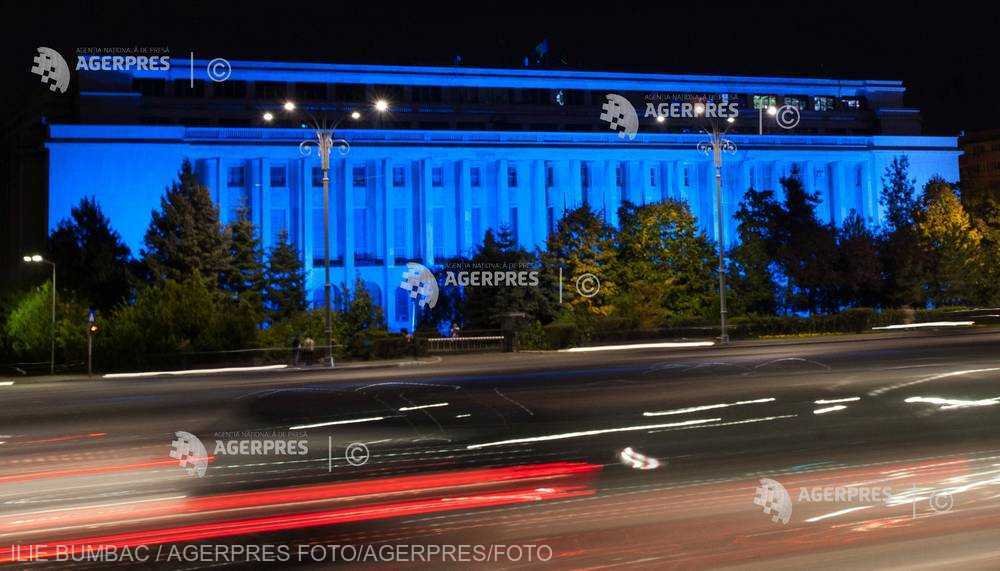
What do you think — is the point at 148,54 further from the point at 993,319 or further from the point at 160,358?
the point at 993,319

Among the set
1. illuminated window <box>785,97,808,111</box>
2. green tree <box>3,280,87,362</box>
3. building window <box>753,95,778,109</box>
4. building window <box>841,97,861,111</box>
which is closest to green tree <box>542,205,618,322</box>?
green tree <box>3,280,87,362</box>

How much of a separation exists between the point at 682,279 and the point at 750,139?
2913 cm

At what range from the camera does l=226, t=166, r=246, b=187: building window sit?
68562 mm

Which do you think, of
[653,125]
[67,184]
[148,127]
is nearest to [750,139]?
[653,125]

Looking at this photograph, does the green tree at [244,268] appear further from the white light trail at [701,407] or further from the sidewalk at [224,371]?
the white light trail at [701,407]

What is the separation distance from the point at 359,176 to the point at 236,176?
945 centimetres

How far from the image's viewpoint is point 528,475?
34.3 ft

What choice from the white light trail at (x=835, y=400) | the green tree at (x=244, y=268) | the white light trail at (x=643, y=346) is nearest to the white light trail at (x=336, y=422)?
the white light trail at (x=835, y=400)

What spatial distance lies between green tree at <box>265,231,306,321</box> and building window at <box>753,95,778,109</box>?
4436 centimetres

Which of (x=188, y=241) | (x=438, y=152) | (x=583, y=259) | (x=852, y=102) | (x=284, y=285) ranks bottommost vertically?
(x=284, y=285)

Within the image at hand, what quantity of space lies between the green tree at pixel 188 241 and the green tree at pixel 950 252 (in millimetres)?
41075

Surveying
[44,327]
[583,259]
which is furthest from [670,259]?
[44,327]

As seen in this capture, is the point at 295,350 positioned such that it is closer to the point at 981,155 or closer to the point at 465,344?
the point at 465,344

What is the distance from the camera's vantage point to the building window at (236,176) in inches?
2699
